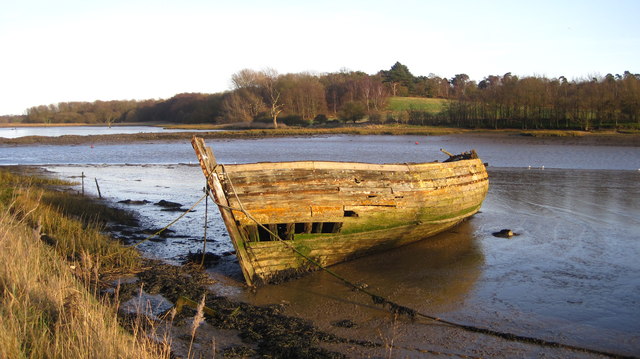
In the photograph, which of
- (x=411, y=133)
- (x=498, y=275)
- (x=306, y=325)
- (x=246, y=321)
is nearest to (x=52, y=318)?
(x=246, y=321)

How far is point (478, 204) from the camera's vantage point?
45.1 ft

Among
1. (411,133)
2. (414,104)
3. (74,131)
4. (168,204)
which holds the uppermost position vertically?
(414,104)

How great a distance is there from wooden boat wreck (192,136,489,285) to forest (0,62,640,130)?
44.0 meters

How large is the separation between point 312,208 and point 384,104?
2974 inches

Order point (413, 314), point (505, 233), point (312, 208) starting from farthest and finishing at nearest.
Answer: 1. point (505, 233)
2. point (312, 208)
3. point (413, 314)

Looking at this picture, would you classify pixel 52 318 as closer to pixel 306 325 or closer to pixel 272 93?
pixel 306 325

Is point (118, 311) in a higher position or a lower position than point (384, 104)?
lower

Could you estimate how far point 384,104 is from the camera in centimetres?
8294

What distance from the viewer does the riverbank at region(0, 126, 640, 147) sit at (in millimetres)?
41688

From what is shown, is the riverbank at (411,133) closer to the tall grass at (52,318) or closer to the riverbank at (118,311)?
the riverbank at (118,311)

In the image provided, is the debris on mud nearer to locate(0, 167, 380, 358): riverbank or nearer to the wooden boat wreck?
locate(0, 167, 380, 358): riverbank

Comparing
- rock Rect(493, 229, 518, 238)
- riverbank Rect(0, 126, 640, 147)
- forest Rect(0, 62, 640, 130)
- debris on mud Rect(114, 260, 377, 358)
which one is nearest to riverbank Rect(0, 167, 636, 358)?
debris on mud Rect(114, 260, 377, 358)

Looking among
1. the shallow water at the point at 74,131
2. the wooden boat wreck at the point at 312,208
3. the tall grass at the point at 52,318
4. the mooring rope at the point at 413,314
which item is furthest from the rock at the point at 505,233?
the shallow water at the point at 74,131

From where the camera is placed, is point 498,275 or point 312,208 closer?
point 312,208
